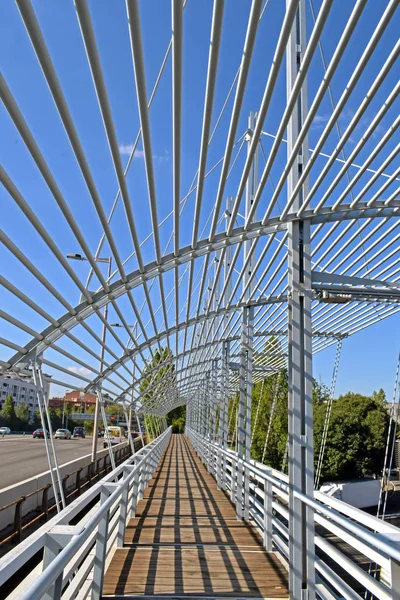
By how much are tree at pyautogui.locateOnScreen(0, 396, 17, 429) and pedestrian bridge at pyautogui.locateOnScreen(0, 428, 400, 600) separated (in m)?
76.4

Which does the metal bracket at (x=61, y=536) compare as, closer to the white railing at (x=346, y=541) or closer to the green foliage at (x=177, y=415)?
the white railing at (x=346, y=541)

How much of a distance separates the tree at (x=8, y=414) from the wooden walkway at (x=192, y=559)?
77382mm

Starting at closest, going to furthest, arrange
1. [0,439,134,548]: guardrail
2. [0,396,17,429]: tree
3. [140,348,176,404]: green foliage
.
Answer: [0,439,134,548]: guardrail → [140,348,176,404]: green foliage → [0,396,17,429]: tree

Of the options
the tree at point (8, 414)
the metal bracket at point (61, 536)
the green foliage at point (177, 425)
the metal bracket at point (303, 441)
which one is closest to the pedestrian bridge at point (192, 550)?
the metal bracket at point (61, 536)

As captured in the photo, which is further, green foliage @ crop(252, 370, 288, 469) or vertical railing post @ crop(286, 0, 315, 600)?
green foliage @ crop(252, 370, 288, 469)

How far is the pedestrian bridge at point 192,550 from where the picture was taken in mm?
2852

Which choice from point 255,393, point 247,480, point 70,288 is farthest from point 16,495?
point 255,393

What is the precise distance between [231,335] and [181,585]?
9.03 m

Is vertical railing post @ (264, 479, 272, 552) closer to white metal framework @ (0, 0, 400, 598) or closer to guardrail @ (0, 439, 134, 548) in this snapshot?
white metal framework @ (0, 0, 400, 598)

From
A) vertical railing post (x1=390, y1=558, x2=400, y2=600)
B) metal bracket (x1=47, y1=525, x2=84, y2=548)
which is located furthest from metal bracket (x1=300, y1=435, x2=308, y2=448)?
metal bracket (x1=47, y1=525, x2=84, y2=548)

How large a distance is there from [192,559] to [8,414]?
82706 mm

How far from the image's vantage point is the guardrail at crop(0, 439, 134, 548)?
985 cm

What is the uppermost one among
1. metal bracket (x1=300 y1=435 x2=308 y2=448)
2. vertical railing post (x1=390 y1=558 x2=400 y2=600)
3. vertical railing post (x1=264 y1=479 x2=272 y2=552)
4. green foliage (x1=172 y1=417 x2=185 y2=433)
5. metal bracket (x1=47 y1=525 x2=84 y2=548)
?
metal bracket (x1=300 y1=435 x2=308 y2=448)

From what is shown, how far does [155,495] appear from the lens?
12.1 meters
